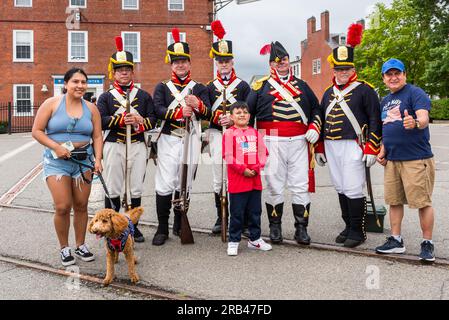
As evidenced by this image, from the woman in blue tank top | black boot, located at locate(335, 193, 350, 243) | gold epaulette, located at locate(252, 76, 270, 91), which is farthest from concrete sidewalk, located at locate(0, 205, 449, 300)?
gold epaulette, located at locate(252, 76, 270, 91)

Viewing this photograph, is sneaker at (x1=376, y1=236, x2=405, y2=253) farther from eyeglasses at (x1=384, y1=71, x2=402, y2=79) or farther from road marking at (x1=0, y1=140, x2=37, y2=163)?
road marking at (x1=0, y1=140, x2=37, y2=163)

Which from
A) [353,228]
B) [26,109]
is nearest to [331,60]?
[353,228]

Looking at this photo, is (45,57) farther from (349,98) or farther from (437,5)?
(349,98)

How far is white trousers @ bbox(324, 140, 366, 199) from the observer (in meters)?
5.32

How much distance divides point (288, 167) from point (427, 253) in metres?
1.78

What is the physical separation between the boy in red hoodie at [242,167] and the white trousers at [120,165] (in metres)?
1.08

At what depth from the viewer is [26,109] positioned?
28.5 meters

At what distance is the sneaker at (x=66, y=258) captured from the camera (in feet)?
15.7

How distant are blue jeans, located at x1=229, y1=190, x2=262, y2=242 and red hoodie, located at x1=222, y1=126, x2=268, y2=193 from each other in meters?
0.09

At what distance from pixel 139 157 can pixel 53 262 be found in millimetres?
1515

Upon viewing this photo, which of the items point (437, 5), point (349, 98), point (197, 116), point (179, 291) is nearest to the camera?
point (179, 291)

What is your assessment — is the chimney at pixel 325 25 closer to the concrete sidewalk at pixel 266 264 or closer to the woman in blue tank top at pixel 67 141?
the concrete sidewalk at pixel 266 264

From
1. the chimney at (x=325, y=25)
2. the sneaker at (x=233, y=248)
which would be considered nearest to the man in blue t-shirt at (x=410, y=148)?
the sneaker at (x=233, y=248)

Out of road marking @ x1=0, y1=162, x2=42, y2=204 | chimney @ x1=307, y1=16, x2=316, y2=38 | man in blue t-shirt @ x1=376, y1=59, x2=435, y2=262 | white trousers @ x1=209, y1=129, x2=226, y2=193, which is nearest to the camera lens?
man in blue t-shirt @ x1=376, y1=59, x2=435, y2=262
